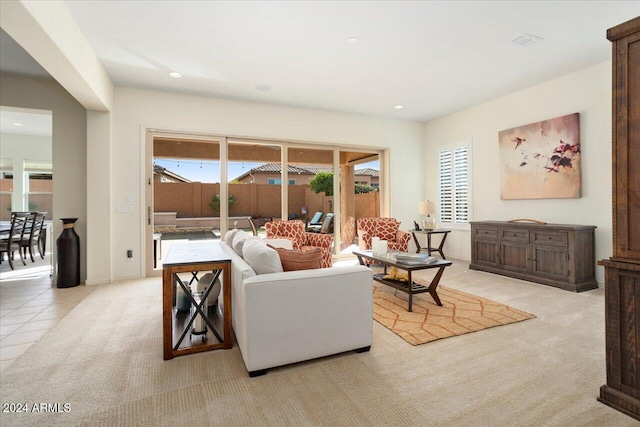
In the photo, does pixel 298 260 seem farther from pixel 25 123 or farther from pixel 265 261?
pixel 25 123

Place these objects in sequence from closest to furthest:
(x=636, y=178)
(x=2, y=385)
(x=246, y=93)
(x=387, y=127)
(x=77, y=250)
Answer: (x=636, y=178), (x=2, y=385), (x=77, y=250), (x=246, y=93), (x=387, y=127)

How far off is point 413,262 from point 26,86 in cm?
576

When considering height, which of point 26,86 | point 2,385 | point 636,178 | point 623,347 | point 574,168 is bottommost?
point 2,385

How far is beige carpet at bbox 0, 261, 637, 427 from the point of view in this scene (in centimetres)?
169

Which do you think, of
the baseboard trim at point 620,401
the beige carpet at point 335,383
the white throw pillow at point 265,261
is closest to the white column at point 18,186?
the beige carpet at point 335,383

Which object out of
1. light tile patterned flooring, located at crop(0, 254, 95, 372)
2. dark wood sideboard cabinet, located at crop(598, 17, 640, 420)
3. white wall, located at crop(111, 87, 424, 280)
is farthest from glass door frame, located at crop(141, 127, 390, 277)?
dark wood sideboard cabinet, located at crop(598, 17, 640, 420)

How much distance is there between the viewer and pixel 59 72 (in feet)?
10.4

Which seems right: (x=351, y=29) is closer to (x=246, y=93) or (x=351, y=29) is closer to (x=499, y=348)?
(x=246, y=93)

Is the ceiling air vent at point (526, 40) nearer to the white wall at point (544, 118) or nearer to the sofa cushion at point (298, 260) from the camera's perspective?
the white wall at point (544, 118)

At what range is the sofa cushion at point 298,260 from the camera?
2395mm

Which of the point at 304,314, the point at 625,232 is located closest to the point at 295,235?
the point at 304,314

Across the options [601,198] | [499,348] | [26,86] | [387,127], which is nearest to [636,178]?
[499,348]

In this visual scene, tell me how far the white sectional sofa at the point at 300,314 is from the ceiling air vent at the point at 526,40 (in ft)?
10.8

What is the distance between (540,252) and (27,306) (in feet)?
21.7
